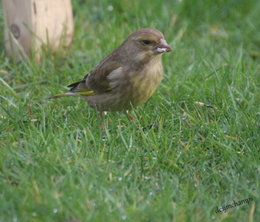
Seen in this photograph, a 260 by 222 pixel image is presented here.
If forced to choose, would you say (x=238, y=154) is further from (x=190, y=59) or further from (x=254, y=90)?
(x=190, y=59)

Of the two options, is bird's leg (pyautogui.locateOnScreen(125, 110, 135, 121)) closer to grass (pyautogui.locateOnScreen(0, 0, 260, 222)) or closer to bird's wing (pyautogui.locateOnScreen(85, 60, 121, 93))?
grass (pyautogui.locateOnScreen(0, 0, 260, 222))

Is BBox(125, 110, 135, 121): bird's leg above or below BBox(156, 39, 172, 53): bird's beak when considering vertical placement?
below

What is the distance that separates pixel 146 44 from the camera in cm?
523

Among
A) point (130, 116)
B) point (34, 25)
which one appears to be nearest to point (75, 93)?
point (130, 116)

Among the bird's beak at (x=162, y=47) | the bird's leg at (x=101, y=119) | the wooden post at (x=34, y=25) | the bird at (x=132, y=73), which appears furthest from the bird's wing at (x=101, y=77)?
the wooden post at (x=34, y=25)

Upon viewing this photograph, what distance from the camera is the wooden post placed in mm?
6488

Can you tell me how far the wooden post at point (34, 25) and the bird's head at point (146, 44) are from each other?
1579 mm

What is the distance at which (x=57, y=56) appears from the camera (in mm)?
6754

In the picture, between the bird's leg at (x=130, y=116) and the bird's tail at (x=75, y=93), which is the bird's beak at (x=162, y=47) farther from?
the bird's tail at (x=75, y=93)

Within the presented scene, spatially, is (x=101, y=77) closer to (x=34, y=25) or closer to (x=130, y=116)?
(x=130, y=116)

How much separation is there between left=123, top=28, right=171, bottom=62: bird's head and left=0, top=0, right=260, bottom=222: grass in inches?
20.6

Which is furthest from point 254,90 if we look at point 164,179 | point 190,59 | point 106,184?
point 106,184

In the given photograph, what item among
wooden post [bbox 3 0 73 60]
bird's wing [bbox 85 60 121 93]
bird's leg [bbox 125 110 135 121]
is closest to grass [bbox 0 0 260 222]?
bird's leg [bbox 125 110 135 121]

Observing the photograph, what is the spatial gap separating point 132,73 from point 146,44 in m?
0.29
